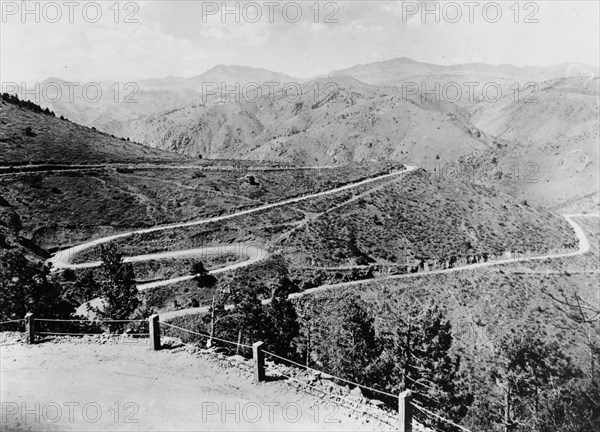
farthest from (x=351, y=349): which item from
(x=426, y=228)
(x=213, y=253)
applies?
(x=426, y=228)

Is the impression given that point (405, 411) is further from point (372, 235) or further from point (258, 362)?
point (372, 235)

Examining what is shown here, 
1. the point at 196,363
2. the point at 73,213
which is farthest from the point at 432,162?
the point at 196,363

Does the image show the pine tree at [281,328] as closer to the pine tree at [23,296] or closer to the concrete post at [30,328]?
the pine tree at [23,296]

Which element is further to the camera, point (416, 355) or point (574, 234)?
point (574, 234)

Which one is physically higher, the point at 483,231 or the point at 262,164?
the point at 262,164

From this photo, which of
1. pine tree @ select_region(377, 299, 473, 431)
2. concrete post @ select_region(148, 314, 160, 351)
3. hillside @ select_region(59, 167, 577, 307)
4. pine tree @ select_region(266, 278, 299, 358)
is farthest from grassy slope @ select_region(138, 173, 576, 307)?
concrete post @ select_region(148, 314, 160, 351)

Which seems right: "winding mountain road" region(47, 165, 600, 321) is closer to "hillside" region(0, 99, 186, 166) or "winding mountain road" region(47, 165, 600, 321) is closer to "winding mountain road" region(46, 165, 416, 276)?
"winding mountain road" region(46, 165, 416, 276)

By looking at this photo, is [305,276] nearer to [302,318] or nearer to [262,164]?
[302,318]
